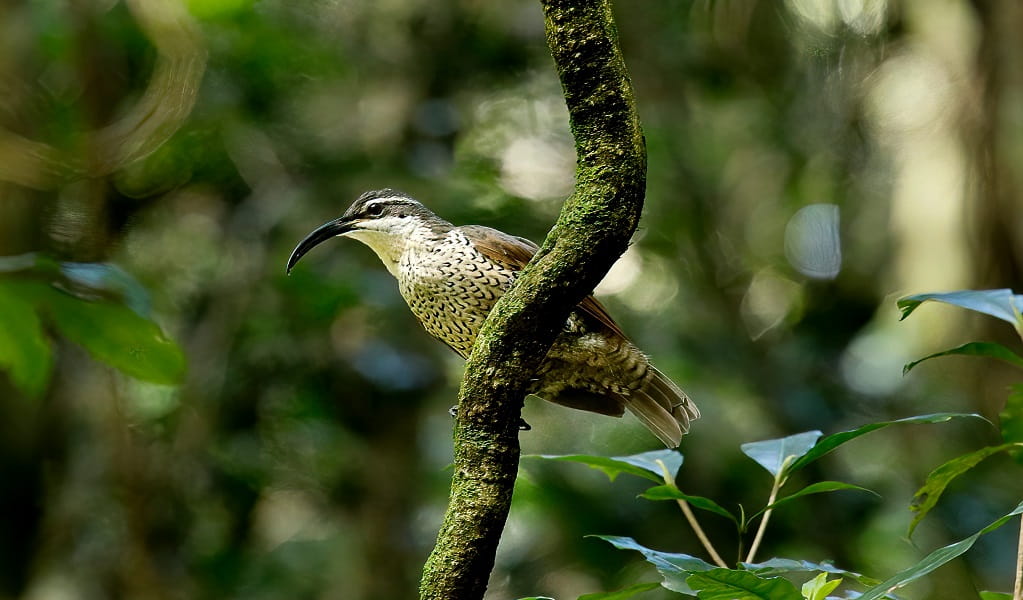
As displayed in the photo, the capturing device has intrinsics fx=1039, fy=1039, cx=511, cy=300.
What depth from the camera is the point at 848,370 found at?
19.3 feet

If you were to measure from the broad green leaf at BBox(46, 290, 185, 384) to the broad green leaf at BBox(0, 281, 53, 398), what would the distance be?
30mm

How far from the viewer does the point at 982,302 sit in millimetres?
1990

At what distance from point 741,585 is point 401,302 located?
11.5ft

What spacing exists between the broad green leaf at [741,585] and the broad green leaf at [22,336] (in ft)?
3.34

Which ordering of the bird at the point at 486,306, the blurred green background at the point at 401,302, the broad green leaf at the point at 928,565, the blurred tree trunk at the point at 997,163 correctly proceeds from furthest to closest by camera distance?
the blurred tree trunk at the point at 997,163
the blurred green background at the point at 401,302
the bird at the point at 486,306
the broad green leaf at the point at 928,565

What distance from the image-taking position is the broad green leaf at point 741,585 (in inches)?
56.6

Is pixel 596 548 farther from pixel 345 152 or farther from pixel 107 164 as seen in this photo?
pixel 107 164

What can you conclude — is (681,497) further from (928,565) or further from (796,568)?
(928,565)

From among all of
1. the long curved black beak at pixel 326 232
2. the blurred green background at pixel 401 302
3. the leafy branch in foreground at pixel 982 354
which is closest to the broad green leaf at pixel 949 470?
the leafy branch in foreground at pixel 982 354

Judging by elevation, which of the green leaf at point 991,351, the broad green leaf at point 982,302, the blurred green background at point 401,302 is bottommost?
the blurred green background at point 401,302

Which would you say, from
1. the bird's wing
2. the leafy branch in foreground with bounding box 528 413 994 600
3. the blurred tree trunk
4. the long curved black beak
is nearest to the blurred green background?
the blurred tree trunk

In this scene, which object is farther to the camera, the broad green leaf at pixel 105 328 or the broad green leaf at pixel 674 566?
the broad green leaf at pixel 674 566

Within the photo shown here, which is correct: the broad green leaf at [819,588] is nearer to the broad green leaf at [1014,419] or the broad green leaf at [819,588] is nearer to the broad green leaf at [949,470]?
Answer: the broad green leaf at [949,470]

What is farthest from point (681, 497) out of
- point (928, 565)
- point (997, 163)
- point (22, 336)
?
point (997, 163)
